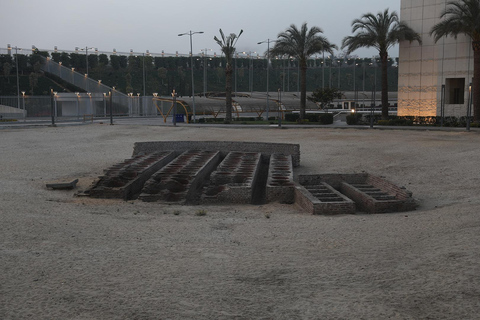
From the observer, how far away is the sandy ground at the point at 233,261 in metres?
5.22

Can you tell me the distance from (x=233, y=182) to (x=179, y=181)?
4.68ft

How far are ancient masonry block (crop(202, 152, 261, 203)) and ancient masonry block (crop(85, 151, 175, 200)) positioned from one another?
198 cm

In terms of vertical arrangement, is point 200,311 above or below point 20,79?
below

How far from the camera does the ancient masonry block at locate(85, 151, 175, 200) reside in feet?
43.4

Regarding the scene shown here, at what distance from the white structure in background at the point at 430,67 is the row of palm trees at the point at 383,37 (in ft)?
3.34

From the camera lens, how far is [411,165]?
18.1 meters

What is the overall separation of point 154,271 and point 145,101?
198ft

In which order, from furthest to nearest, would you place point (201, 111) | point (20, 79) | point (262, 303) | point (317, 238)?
point (20, 79) → point (201, 111) → point (317, 238) → point (262, 303)

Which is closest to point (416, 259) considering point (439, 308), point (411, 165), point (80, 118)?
point (439, 308)

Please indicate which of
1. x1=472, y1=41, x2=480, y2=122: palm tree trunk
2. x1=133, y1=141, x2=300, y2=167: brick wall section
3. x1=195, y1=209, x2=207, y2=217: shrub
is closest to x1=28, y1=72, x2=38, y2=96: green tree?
x1=472, y1=41, x2=480, y2=122: palm tree trunk

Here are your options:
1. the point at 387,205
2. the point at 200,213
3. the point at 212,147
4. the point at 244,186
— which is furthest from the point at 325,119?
the point at 200,213

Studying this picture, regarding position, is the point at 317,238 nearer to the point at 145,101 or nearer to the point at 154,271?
the point at 154,271

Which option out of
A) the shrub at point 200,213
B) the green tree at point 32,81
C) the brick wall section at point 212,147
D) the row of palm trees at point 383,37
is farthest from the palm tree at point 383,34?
the green tree at point 32,81

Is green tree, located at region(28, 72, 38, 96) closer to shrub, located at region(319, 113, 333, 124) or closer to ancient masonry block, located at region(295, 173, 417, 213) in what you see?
shrub, located at region(319, 113, 333, 124)
